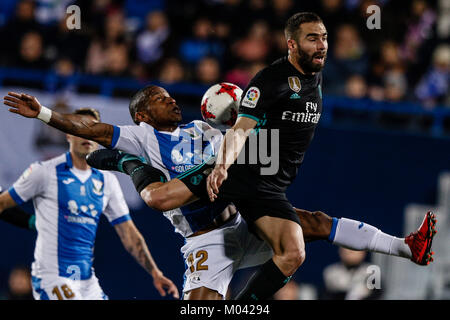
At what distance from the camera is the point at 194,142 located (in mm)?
5754

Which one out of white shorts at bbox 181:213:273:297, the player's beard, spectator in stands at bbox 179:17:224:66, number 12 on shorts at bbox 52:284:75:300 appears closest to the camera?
the player's beard

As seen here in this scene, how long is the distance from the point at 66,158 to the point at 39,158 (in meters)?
3.14

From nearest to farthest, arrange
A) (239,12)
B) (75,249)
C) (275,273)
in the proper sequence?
(275,273) < (75,249) < (239,12)

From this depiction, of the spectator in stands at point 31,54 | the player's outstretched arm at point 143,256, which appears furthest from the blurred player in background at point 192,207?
the spectator in stands at point 31,54

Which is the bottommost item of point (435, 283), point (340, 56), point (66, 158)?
point (435, 283)

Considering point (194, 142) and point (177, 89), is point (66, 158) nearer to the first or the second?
point (194, 142)

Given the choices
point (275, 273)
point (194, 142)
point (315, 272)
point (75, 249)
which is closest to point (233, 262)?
point (275, 273)

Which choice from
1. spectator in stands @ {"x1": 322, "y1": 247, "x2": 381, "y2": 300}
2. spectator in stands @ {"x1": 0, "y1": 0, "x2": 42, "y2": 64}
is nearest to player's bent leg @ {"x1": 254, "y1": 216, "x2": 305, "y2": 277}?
spectator in stands @ {"x1": 322, "y1": 247, "x2": 381, "y2": 300}

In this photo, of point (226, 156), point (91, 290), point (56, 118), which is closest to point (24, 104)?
point (56, 118)

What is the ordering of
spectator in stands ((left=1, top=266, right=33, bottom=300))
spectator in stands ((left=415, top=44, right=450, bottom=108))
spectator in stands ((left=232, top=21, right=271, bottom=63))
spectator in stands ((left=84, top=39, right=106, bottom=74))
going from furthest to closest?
spectator in stands ((left=84, top=39, right=106, bottom=74)) → spectator in stands ((left=232, top=21, right=271, bottom=63)) → spectator in stands ((left=415, top=44, right=450, bottom=108)) → spectator in stands ((left=1, top=266, right=33, bottom=300))

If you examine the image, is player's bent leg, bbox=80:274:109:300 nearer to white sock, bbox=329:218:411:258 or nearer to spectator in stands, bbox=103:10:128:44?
white sock, bbox=329:218:411:258

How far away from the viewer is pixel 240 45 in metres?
9.90

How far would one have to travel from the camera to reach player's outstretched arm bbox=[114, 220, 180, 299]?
631 cm

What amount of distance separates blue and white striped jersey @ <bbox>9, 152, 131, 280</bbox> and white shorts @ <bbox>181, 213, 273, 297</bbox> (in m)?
1.19
